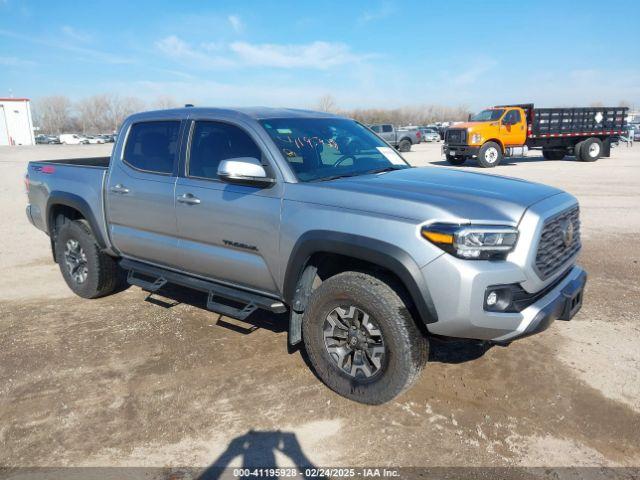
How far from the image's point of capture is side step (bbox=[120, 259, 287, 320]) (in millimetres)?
3760

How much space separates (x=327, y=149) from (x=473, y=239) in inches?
62.1

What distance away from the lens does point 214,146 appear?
4.08 m

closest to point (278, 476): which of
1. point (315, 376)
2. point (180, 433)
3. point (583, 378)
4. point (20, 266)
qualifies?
point (180, 433)

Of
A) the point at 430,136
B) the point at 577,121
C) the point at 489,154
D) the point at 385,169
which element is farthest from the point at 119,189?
the point at 430,136

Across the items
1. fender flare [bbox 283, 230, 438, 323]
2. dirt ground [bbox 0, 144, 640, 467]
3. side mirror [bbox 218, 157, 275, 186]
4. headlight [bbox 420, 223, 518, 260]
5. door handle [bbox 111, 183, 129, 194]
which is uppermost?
side mirror [bbox 218, 157, 275, 186]

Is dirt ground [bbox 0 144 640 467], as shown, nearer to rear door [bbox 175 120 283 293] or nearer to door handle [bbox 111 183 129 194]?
rear door [bbox 175 120 283 293]

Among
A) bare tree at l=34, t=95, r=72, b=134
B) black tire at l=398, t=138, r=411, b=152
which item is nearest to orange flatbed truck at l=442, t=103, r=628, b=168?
black tire at l=398, t=138, r=411, b=152

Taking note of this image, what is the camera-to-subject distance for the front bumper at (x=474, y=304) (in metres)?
2.78

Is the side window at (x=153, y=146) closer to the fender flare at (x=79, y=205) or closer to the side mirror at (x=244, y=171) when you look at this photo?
the fender flare at (x=79, y=205)

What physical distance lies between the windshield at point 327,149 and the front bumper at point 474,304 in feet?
4.06

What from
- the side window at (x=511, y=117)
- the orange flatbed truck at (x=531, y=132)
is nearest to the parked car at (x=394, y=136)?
the orange flatbed truck at (x=531, y=132)

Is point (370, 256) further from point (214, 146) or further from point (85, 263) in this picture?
point (85, 263)

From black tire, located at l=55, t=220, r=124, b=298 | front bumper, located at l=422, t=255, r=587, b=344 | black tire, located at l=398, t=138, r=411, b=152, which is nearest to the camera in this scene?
front bumper, located at l=422, t=255, r=587, b=344

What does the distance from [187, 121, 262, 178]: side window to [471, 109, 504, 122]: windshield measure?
18.1m
